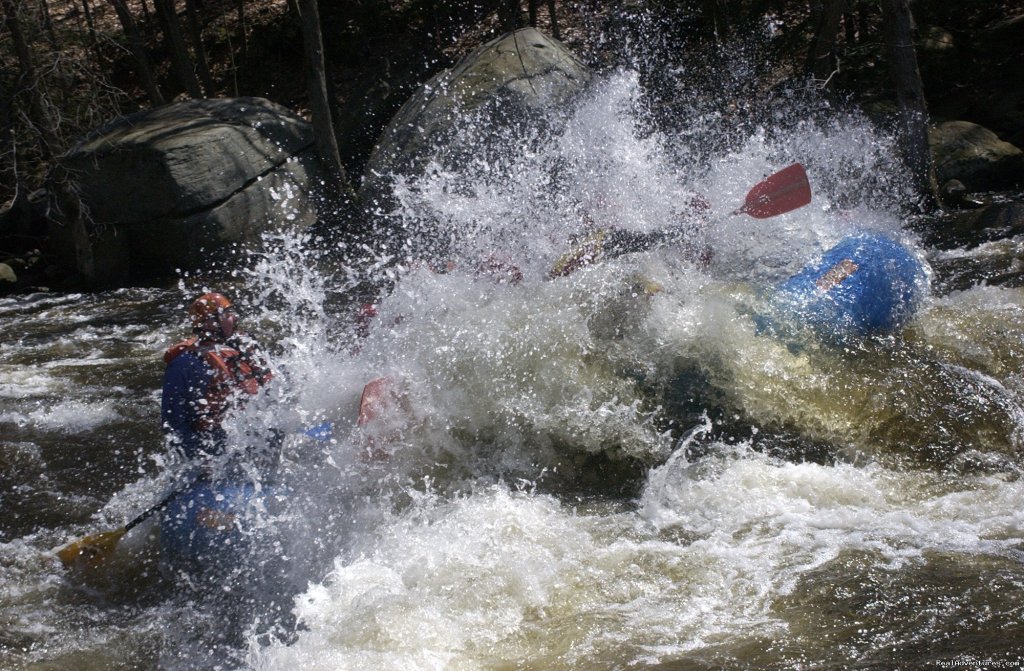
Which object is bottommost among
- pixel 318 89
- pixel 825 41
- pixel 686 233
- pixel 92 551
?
pixel 92 551

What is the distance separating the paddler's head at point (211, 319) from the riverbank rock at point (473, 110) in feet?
16.3

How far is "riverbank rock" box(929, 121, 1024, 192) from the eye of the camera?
879cm

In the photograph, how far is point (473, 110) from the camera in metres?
9.29

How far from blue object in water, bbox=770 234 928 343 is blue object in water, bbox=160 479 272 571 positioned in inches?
115

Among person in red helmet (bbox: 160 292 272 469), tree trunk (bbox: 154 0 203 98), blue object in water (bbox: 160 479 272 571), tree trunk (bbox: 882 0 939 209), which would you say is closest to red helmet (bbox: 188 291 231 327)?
person in red helmet (bbox: 160 292 272 469)

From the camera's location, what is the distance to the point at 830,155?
8055 mm

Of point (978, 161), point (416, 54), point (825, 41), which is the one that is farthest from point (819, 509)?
point (416, 54)

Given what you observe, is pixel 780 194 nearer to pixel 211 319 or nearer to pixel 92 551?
pixel 211 319

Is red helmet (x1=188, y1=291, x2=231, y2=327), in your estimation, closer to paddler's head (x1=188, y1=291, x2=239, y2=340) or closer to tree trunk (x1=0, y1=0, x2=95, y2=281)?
paddler's head (x1=188, y1=291, x2=239, y2=340)

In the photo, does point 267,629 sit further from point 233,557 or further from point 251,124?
point 251,124

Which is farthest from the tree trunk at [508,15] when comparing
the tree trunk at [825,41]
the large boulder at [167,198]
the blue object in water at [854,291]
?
the blue object in water at [854,291]

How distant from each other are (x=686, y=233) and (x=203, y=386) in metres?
3.23

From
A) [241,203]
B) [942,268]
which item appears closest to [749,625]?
[942,268]

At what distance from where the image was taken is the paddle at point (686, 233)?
5.54 m
